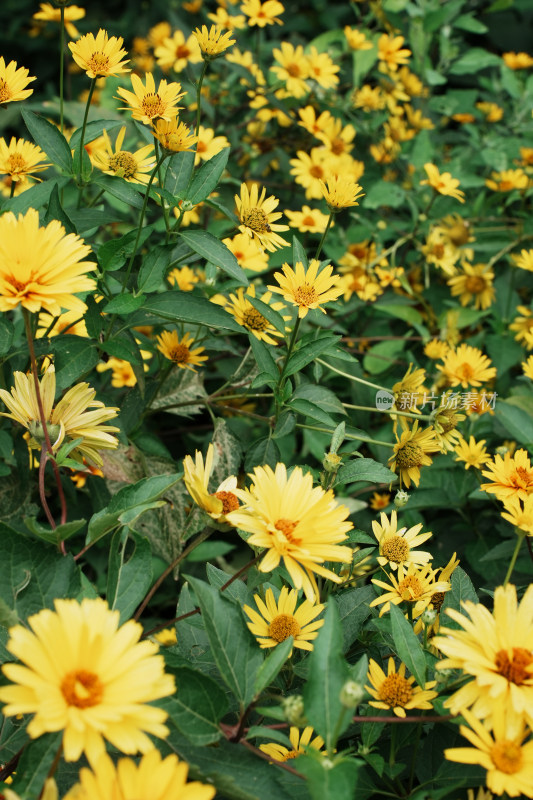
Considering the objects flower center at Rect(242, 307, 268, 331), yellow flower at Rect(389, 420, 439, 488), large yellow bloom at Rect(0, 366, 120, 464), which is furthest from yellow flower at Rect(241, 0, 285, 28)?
large yellow bloom at Rect(0, 366, 120, 464)

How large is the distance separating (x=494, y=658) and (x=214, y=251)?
0.68 meters

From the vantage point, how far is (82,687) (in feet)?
1.75

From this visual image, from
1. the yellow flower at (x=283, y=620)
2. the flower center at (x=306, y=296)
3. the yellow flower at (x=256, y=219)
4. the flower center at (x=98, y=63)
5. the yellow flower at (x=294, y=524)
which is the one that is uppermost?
the flower center at (x=98, y=63)

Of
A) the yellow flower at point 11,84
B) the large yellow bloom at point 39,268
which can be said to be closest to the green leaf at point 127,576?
the large yellow bloom at point 39,268

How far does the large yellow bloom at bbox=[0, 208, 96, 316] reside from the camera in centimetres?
72

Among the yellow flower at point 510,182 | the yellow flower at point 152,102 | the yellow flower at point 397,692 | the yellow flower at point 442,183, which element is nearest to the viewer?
the yellow flower at point 397,692

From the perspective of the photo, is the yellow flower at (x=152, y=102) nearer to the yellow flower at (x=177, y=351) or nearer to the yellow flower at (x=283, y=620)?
the yellow flower at (x=177, y=351)

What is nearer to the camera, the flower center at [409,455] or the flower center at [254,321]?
the flower center at [409,455]

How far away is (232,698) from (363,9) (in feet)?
9.78

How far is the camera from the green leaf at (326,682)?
2.14 ft

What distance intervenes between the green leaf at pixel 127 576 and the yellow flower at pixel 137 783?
0.22 meters

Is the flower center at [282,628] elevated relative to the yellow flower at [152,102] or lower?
lower

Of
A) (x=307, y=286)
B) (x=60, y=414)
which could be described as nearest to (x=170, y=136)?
(x=307, y=286)

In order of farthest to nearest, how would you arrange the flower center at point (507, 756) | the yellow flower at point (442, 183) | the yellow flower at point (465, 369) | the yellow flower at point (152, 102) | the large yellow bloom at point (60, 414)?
the yellow flower at point (442, 183)
the yellow flower at point (465, 369)
the yellow flower at point (152, 102)
the large yellow bloom at point (60, 414)
the flower center at point (507, 756)
